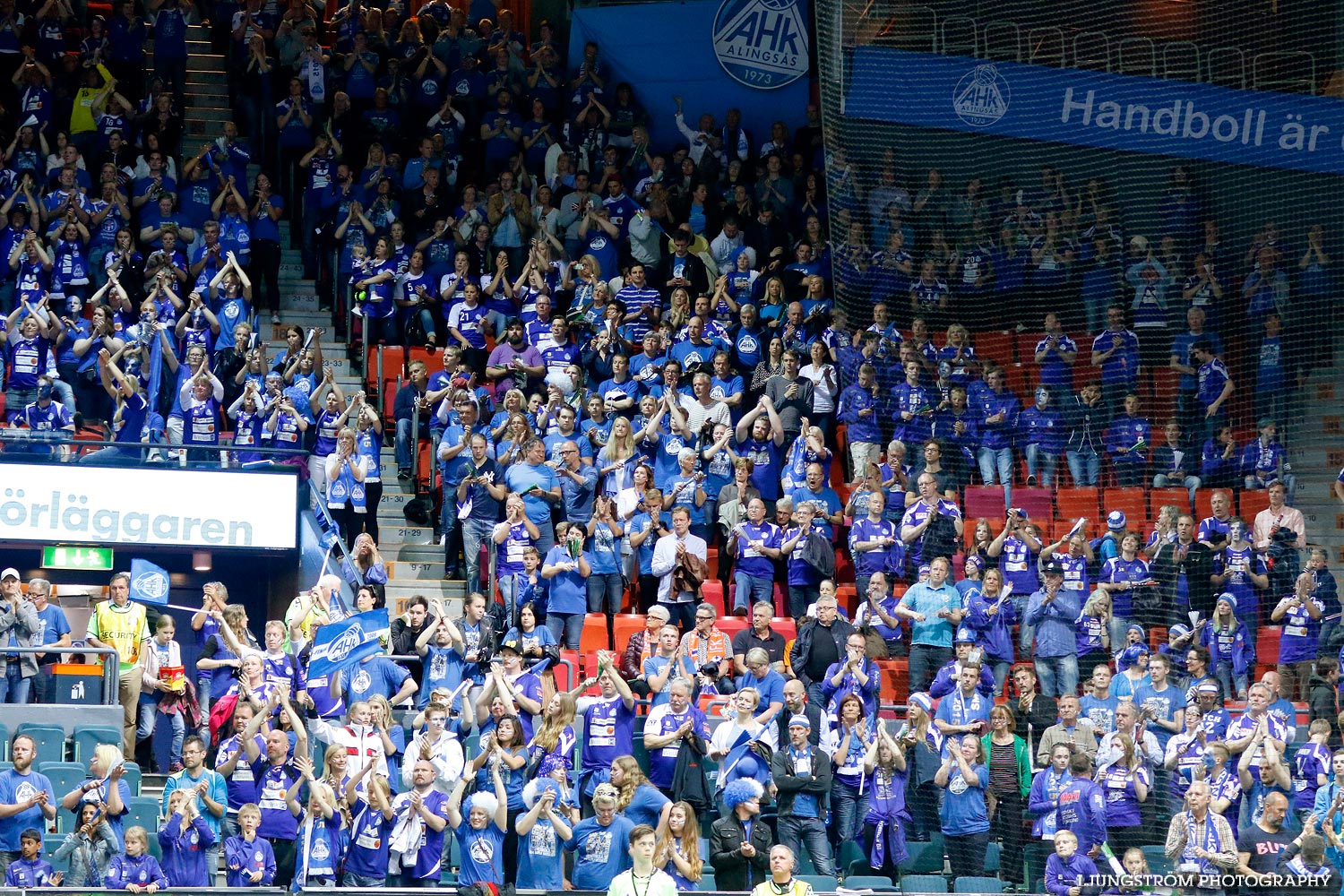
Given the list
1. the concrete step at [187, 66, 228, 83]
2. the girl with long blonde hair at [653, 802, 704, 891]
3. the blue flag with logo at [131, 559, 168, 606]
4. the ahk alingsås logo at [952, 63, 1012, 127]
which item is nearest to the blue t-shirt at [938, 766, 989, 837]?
the girl with long blonde hair at [653, 802, 704, 891]

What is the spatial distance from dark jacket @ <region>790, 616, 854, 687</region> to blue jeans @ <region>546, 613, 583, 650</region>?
1.89 meters

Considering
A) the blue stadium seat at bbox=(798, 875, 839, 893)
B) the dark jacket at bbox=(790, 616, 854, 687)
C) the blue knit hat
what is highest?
the dark jacket at bbox=(790, 616, 854, 687)

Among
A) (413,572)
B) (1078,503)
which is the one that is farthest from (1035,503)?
(413,572)

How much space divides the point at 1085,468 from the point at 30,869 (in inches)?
367

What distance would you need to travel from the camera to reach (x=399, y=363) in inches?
721

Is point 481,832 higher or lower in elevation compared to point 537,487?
lower

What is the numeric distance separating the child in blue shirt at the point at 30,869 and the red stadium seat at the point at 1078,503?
28.8 feet

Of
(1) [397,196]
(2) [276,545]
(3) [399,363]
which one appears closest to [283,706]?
(2) [276,545]

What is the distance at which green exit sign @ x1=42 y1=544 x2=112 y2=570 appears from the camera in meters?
15.6

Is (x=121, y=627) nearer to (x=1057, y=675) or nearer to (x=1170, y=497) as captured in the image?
(x=1057, y=675)

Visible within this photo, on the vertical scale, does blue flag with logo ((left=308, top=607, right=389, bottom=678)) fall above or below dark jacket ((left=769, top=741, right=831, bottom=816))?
above

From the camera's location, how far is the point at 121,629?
13906mm

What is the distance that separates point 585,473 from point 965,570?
3.19 metres

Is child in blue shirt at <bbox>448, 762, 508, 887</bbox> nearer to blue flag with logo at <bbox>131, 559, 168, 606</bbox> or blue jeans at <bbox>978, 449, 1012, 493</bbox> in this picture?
blue flag with logo at <bbox>131, 559, 168, 606</bbox>
